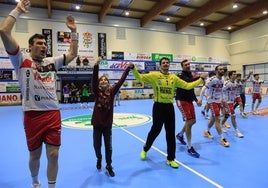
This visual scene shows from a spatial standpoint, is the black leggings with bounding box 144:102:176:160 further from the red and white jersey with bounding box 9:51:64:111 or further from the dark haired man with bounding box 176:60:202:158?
the red and white jersey with bounding box 9:51:64:111

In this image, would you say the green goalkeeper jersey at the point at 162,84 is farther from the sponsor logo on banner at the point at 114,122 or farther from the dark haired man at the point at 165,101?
the sponsor logo on banner at the point at 114,122

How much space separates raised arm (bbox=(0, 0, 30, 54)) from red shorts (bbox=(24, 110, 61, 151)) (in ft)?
2.31

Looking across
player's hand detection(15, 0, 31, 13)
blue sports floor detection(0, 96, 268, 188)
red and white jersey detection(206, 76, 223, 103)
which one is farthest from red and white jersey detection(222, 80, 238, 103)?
player's hand detection(15, 0, 31, 13)

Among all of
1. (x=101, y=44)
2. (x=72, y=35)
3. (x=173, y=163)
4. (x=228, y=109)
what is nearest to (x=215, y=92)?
(x=228, y=109)

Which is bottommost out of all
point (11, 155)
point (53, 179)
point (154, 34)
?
point (11, 155)

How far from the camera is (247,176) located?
347cm

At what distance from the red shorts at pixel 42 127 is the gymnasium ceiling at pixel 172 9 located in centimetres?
1583

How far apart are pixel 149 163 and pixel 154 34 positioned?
19741 mm

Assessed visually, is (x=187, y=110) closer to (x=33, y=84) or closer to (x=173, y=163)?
(x=173, y=163)

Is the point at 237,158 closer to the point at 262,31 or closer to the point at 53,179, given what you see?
the point at 53,179

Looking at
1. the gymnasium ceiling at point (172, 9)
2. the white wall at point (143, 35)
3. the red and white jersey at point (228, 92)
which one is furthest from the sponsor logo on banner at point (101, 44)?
the red and white jersey at point (228, 92)

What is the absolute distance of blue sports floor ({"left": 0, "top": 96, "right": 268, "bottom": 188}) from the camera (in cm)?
331

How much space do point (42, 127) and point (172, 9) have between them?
19818 mm

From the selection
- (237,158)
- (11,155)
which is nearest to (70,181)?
(11,155)
